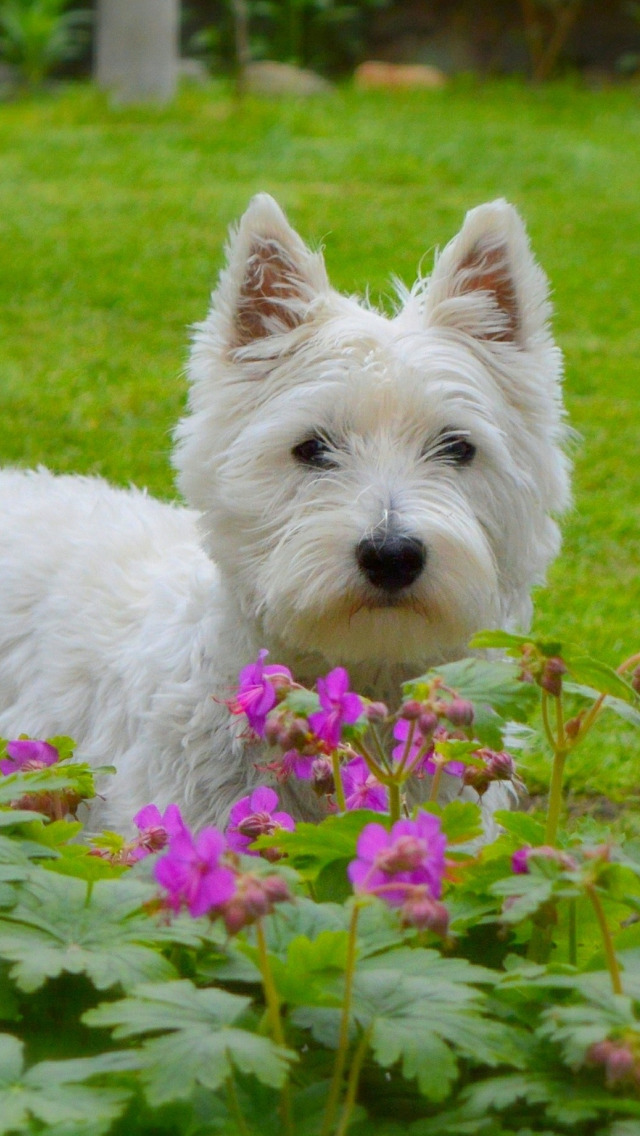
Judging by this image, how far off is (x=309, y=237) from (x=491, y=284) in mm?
5754

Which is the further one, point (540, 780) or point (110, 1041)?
point (540, 780)

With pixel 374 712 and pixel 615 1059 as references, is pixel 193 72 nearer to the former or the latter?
pixel 374 712

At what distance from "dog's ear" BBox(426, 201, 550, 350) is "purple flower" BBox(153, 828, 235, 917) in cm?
210

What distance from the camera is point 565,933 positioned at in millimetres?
1888

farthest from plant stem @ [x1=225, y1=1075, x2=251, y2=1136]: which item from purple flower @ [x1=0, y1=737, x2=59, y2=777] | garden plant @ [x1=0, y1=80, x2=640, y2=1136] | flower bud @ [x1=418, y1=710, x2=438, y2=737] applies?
purple flower @ [x1=0, y1=737, x2=59, y2=777]

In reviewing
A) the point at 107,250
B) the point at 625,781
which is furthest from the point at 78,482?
the point at 107,250

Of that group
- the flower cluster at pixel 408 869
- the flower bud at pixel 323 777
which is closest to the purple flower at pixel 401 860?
the flower cluster at pixel 408 869

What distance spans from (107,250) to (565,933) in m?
8.54

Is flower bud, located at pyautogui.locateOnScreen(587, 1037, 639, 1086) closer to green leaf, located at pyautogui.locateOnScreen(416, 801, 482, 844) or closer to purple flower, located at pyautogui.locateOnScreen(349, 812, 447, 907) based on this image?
purple flower, located at pyautogui.locateOnScreen(349, 812, 447, 907)

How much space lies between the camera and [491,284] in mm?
3494

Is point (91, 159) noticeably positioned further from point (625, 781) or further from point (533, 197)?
point (625, 781)

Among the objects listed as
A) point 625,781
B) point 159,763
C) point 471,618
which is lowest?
point 625,781

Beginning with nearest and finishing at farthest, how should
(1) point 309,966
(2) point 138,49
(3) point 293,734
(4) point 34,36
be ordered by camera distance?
1. (1) point 309,966
2. (3) point 293,734
3. (2) point 138,49
4. (4) point 34,36

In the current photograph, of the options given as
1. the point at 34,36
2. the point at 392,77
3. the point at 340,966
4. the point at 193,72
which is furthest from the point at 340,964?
the point at 392,77
